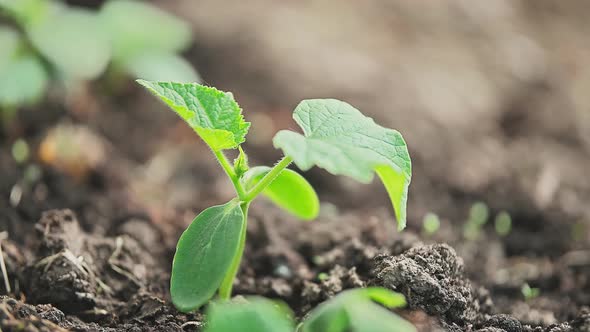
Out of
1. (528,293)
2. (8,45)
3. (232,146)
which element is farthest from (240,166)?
(8,45)

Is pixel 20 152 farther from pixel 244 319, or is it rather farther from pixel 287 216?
pixel 244 319

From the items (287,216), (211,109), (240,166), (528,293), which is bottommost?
(287,216)

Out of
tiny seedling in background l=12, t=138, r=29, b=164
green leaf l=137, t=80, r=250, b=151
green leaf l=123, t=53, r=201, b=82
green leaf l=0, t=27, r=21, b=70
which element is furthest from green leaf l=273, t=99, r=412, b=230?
green leaf l=0, t=27, r=21, b=70

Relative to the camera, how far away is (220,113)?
1.44 meters

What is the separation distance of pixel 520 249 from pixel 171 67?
4.82 ft

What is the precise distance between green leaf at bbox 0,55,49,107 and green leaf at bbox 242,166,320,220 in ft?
3.59

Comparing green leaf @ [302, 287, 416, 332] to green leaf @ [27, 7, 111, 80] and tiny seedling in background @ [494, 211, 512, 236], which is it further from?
green leaf @ [27, 7, 111, 80]

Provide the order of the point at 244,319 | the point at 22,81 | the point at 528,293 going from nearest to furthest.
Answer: the point at 244,319, the point at 528,293, the point at 22,81

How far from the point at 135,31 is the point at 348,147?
68.9 inches

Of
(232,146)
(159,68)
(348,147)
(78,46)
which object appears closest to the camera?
(348,147)

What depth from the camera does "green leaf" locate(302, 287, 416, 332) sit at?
117cm

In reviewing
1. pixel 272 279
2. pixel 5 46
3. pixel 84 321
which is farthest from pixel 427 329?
pixel 5 46

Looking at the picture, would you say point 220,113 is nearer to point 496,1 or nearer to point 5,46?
point 5,46

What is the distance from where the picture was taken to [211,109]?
143cm
